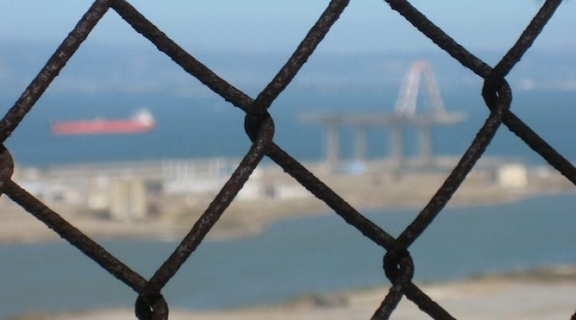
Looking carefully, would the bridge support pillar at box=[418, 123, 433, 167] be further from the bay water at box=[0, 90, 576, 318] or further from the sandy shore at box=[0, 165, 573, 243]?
the bay water at box=[0, 90, 576, 318]

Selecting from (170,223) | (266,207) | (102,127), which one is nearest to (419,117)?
(266,207)

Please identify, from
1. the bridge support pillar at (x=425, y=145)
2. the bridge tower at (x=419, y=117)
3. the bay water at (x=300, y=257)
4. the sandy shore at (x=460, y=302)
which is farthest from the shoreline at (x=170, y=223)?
the bridge support pillar at (x=425, y=145)

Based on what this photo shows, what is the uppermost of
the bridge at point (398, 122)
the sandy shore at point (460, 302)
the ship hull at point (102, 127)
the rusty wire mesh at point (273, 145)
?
the bridge at point (398, 122)

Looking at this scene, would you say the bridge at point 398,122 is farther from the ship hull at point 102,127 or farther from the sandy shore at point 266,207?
the ship hull at point 102,127

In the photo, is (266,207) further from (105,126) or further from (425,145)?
(105,126)

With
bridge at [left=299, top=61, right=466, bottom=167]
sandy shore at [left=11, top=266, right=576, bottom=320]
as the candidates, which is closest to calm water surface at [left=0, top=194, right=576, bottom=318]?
sandy shore at [left=11, top=266, right=576, bottom=320]

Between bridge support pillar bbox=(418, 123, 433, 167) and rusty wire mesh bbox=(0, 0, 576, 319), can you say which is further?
bridge support pillar bbox=(418, 123, 433, 167)
